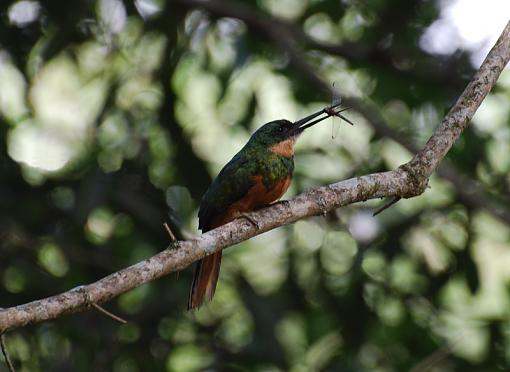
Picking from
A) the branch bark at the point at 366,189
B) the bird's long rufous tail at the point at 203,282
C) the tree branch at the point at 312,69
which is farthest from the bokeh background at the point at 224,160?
the branch bark at the point at 366,189

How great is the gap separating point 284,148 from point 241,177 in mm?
288

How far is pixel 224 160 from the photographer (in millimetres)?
5223

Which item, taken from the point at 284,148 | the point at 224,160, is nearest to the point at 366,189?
the point at 284,148

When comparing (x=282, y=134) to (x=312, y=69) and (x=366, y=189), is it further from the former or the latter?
(x=366, y=189)

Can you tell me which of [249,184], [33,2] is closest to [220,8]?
[33,2]

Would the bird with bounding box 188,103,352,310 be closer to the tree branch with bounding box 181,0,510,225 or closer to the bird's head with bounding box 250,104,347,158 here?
the bird's head with bounding box 250,104,347,158

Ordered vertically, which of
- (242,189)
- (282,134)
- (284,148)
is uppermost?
(282,134)

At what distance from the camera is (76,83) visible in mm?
5457

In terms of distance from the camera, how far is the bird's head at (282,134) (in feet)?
12.5

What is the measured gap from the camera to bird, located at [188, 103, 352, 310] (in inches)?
139

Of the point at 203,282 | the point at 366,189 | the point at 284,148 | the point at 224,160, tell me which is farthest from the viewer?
the point at 224,160

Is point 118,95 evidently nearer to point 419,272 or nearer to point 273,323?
point 273,323

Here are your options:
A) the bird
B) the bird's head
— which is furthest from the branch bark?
the bird's head

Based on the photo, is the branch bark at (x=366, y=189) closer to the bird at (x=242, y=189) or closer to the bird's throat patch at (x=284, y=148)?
the bird at (x=242, y=189)
